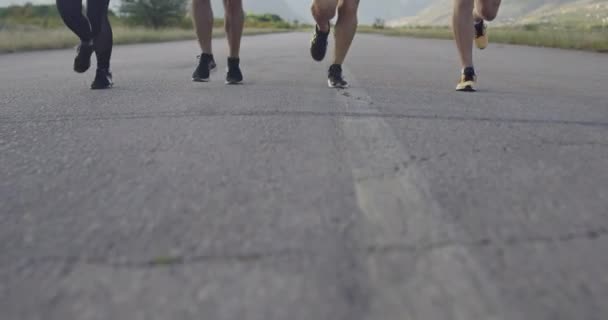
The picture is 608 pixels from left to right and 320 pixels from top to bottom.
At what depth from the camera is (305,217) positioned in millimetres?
1189

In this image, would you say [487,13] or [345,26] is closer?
[345,26]

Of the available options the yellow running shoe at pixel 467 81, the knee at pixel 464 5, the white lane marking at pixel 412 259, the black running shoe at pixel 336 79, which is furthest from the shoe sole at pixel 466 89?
the white lane marking at pixel 412 259

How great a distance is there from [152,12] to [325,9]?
30.6 metres

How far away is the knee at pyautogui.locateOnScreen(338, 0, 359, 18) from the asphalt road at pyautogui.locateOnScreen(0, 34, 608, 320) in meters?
1.76

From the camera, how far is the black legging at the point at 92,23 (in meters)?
3.97

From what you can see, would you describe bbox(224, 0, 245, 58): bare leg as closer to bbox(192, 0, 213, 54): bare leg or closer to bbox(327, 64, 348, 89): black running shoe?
A: bbox(192, 0, 213, 54): bare leg

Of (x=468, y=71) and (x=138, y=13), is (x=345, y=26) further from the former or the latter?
(x=138, y=13)

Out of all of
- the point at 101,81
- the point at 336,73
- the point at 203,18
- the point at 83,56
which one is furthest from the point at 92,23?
the point at 336,73

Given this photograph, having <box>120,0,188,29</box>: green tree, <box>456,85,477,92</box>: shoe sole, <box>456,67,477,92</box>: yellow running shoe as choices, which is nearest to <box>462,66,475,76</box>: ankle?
<box>456,67,477,92</box>: yellow running shoe

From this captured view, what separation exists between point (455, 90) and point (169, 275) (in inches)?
130

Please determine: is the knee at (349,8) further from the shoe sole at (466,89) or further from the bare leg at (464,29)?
the shoe sole at (466,89)

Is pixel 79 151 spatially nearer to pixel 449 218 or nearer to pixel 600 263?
pixel 449 218

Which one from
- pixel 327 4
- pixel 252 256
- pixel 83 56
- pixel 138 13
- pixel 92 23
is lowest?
pixel 252 256

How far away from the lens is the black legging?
397 cm
